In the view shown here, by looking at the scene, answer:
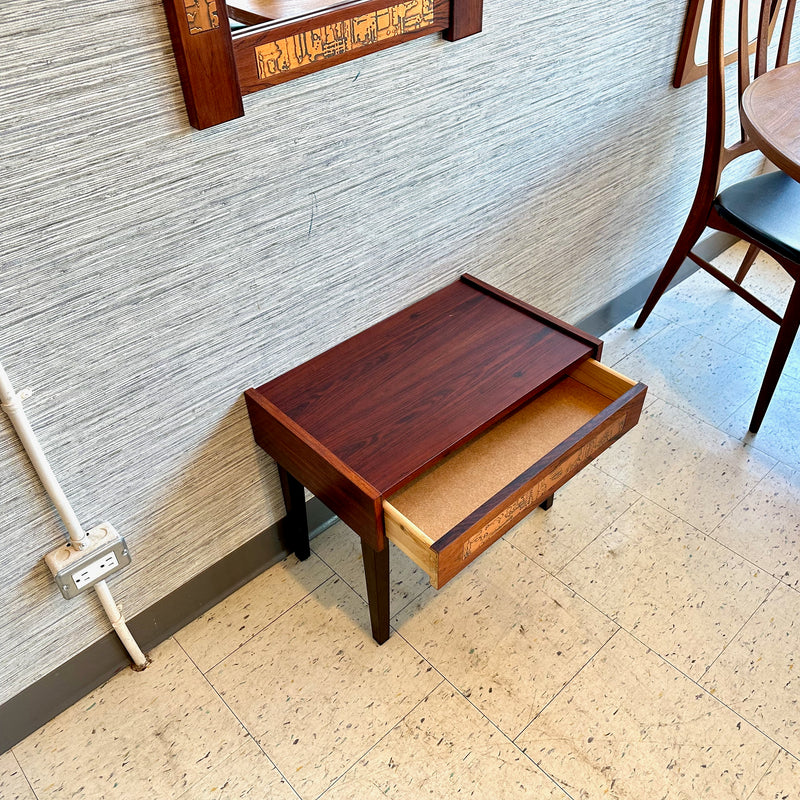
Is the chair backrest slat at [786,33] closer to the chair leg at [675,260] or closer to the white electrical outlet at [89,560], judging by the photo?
the chair leg at [675,260]

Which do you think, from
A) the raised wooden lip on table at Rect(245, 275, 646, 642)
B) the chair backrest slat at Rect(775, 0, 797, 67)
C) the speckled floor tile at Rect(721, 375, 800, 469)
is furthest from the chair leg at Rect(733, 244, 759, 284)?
the raised wooden lip on table at Rect(245, 275, 646, 642)

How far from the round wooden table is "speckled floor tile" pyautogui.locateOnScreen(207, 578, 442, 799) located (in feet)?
3.58

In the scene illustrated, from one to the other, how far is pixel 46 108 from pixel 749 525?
4.82 ft

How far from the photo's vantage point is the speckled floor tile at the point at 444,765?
46.4 inches

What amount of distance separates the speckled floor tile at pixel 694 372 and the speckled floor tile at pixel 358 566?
820mm

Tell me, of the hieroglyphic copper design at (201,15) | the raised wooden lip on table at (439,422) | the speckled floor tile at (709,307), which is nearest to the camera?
the hieroglyphic copper design at (201,15)

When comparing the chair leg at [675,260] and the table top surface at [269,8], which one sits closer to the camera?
the table top surface at [269,8]

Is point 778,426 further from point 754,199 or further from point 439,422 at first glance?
point 439,422

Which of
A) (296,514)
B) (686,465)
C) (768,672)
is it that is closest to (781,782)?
(768,672)

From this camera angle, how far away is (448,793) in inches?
46.3

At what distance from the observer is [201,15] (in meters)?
0.89

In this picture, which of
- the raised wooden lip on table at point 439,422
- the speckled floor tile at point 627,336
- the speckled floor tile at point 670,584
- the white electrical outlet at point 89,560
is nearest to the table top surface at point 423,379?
the raised wooden lip on table at point 439,422

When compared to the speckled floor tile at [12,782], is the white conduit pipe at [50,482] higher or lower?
higher

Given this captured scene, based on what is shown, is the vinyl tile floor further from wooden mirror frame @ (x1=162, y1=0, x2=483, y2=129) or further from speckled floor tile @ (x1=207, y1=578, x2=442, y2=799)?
wooden mirror frame @ (x1=162, y1=0, x2=483, y2=129)
